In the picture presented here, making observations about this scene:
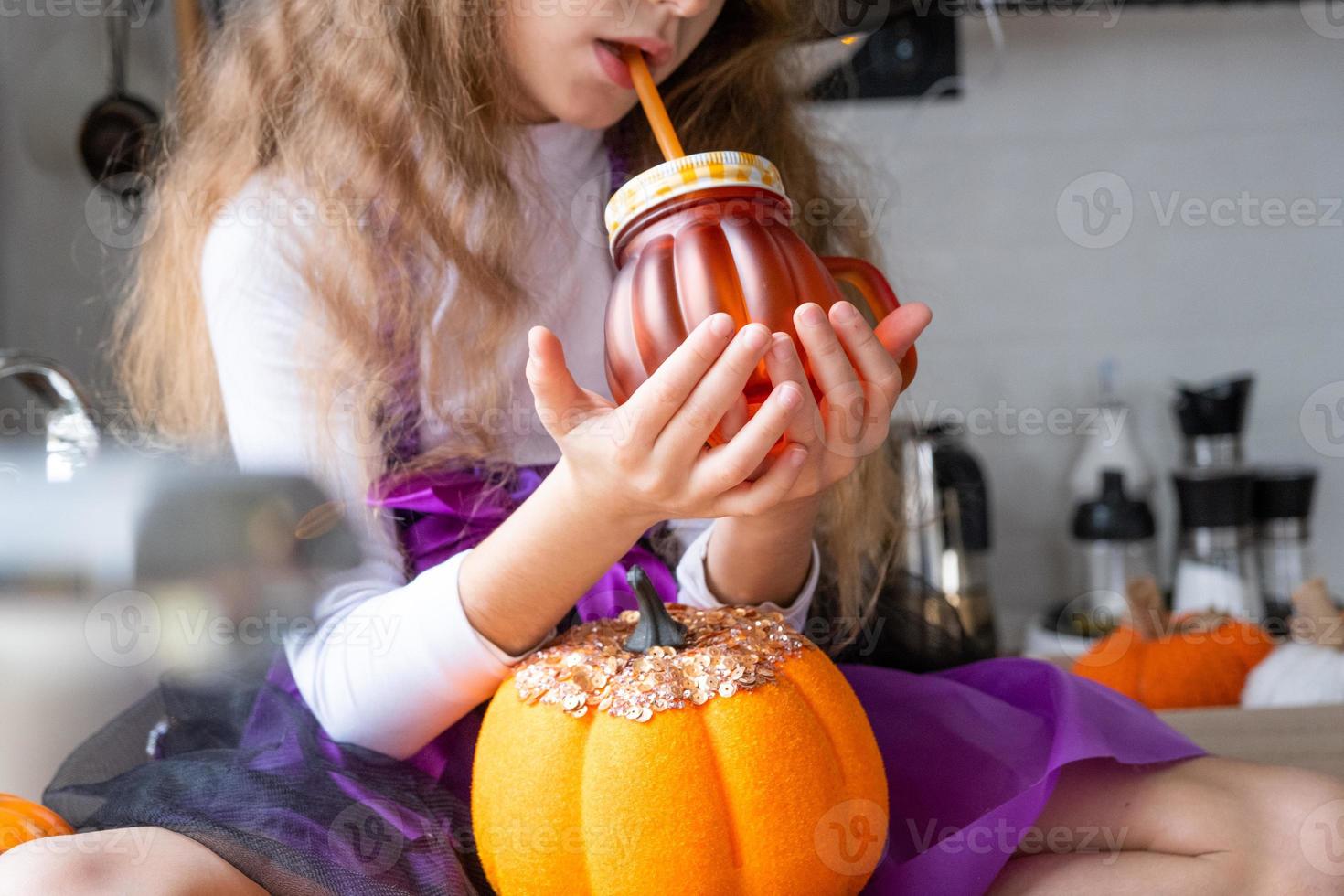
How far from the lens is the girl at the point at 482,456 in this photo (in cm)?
55

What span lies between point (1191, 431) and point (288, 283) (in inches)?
48.4

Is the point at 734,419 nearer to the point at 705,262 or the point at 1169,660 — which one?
the point at 705,262

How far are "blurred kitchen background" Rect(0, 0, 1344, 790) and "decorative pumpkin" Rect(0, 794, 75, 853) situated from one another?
1266 mm

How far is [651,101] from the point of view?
0.70 m

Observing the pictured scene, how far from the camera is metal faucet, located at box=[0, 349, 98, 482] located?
2.59 ft

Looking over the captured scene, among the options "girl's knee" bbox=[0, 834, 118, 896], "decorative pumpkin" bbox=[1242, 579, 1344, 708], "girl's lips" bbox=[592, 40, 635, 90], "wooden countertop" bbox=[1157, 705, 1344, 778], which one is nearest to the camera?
"girl's knee" bbox=[0, 834, 118, 896]

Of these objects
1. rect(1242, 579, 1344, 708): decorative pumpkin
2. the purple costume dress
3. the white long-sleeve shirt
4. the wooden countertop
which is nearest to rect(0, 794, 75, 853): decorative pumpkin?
the purple costume dress

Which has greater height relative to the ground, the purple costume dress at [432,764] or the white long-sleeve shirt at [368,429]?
the white long-sleeve shirt at [368,429]

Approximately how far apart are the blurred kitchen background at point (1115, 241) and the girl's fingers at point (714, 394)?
46.8 inches

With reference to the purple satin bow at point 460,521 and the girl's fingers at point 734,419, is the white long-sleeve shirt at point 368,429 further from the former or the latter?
the girl's fingers at point 734,419

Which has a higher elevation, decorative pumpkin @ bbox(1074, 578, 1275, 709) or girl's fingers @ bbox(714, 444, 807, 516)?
girl's fingers @ bbox(714, 444, 807, 516)

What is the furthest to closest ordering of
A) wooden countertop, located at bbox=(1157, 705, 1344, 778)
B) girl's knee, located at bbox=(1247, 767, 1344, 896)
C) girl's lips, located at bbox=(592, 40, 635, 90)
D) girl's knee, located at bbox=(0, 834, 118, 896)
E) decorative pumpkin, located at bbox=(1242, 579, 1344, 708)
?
decorative pumpkin, located at bbox=(1242, 579, 1344, 708)
wooden countertop, located at bbox=(1157, 705, 1344, 778)
girl's lips, located at bbox=(592, 40, 635, 90)
girl's knee, located at bbox=(1247, 767, 1344, 896)
girl's knee, located at bbox=(0, 834, 118, 896)

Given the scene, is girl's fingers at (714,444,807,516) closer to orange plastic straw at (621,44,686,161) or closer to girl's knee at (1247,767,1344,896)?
orange plastic straw at (621,44,686,161)

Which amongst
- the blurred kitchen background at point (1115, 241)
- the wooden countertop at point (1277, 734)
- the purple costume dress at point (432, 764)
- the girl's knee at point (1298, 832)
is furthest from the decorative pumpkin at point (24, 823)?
the blurred kitchen background at point (1115, 241)
